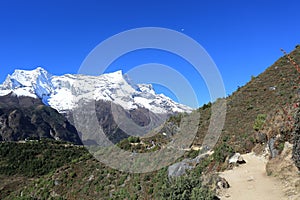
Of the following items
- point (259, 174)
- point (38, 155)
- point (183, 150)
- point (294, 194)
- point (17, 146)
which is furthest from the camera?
point (17, 146)

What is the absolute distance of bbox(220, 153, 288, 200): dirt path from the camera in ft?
34.1

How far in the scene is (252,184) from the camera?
1179 cm

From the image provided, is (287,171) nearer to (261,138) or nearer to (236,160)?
(236,160)

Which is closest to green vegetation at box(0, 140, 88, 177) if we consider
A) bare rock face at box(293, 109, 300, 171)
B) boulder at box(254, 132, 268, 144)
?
boulder at box(254, 132, 268, 144)

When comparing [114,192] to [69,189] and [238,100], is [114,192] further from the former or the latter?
[238,100]

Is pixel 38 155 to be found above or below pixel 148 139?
above

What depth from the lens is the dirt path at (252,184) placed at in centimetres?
1039

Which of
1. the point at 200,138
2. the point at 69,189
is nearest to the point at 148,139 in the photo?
the point at 200,138

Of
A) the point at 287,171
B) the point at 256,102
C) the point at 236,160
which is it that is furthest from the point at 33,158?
the point at 287,171

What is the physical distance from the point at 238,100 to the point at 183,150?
12053mm

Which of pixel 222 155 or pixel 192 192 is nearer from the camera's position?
pixel 192 192

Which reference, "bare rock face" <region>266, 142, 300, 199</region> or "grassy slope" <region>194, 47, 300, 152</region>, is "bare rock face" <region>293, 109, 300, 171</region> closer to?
"bare rock face" <region>266, 142, 300, 199</region>

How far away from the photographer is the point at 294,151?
9961mm

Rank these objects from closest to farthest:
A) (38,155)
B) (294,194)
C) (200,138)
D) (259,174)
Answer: (294,194) < (259,174) < (200,138) < (38,155)
